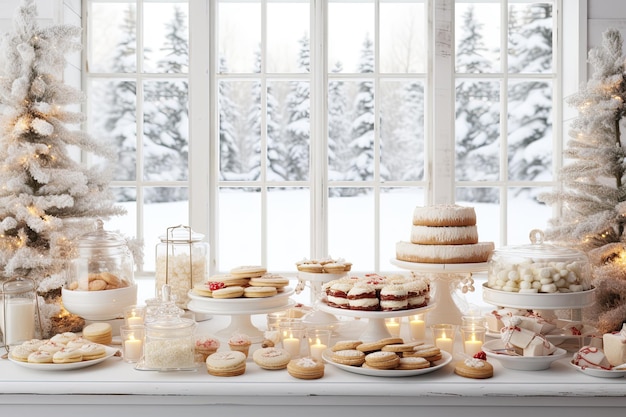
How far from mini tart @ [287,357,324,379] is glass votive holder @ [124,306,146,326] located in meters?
0.59

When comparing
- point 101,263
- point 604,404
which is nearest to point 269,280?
point 101,263

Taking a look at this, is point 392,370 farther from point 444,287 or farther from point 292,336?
Answer: point 444,287

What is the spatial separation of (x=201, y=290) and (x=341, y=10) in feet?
5.95

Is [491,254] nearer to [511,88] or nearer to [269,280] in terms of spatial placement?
[269,280]

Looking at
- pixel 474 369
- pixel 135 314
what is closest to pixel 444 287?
pixel 474 369

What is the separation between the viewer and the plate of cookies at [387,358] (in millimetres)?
1562

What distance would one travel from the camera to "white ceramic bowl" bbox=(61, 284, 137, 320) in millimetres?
1930

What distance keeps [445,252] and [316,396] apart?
735mm

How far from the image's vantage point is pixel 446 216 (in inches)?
80.8

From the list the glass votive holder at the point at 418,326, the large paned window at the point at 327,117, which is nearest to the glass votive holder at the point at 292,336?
the glass votive holder at the point at 418,326

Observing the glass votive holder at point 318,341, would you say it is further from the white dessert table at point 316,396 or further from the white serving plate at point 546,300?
the white serving plate at point 546,300

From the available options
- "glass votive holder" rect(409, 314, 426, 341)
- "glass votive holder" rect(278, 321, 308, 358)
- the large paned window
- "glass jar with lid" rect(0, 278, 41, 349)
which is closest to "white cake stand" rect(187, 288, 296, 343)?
"glass votive holder" rect(278, 321, 308, 358)

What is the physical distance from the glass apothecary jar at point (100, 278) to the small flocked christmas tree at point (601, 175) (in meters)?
1.62

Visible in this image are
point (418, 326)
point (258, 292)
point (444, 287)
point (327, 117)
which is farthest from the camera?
point (327, 117)
